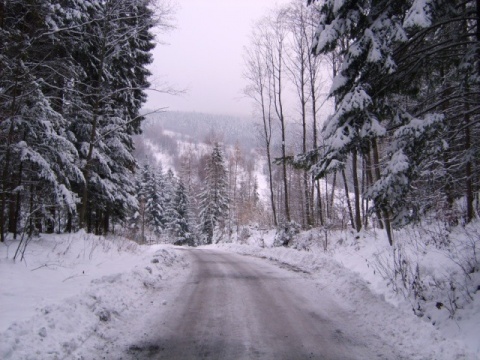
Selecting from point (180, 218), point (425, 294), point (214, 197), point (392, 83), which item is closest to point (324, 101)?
point (392, 83)

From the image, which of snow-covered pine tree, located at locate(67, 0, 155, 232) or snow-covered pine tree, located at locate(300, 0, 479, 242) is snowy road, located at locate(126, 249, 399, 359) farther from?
snow-covered pine tree, located at locate(67, 0, 155, 232)

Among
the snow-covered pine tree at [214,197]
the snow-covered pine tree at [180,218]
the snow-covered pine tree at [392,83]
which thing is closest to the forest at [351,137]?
the snow-covered pine tree at [392,83]

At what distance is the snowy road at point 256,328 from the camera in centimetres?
422

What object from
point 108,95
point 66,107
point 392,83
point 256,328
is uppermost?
point 108,95

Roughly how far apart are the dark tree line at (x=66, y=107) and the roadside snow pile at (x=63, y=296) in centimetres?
117

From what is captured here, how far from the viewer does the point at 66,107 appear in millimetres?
12102

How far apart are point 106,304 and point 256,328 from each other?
8.55 ft

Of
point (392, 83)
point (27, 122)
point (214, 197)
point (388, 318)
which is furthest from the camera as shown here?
point (214, 197)

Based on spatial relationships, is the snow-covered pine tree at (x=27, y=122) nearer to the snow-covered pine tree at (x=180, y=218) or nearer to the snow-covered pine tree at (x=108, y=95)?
the snow-covered pine tree at (x=108, y=95)

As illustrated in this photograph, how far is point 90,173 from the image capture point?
13984mm

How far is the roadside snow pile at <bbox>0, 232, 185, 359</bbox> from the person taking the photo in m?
3.92

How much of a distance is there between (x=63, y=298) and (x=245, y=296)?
3.60m

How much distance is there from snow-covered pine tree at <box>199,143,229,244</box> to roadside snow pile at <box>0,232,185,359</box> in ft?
98.0

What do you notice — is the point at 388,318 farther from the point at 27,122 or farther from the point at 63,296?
the point at 27,122
